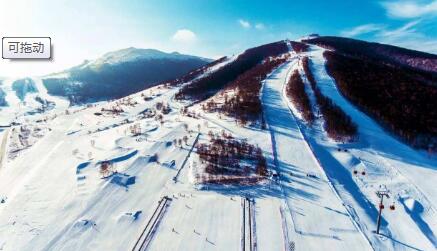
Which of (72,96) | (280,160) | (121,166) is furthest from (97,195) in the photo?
(72,96)

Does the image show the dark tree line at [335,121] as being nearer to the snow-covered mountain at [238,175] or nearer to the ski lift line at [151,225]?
the snow-covered mountain at [238,175]

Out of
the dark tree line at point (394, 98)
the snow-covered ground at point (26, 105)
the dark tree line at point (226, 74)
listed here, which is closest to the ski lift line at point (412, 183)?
the dark tree line at point (394, 98)

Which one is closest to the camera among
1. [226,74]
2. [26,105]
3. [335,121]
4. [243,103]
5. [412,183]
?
[412,183]

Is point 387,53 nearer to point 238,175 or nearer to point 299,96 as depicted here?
point 299,96

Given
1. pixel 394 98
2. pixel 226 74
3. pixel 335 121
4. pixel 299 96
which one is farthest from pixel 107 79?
pixel 335 121

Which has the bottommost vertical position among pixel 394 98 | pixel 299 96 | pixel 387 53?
pixel 299 96

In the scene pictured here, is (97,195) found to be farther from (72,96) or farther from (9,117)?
(72,96)
